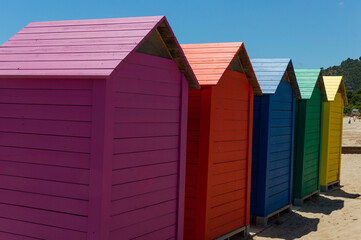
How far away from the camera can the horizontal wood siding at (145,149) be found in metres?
4.86

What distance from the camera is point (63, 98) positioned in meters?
4.78

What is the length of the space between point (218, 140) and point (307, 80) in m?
5.15

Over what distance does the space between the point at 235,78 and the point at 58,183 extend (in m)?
3.64

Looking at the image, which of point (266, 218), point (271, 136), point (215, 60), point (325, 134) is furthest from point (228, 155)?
point (325, 134)

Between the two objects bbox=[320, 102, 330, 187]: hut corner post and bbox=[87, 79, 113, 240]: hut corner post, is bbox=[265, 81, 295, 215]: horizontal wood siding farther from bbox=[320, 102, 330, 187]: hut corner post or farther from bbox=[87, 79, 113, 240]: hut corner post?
bbox=[87, 79, 113, 240]: hut corner post

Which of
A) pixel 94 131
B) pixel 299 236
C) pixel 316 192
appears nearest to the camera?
pixel 94 131

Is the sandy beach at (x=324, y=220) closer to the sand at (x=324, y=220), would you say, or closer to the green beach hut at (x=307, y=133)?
the sand at (x=324, y=220)

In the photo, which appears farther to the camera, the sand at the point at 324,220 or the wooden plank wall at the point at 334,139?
the wooden plank wall at the point at 334,139

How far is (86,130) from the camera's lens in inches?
182

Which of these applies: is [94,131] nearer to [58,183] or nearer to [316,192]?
[58,183]

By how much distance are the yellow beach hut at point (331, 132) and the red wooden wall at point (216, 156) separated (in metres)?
5.52

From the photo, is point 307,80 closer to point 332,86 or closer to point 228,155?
point 332,86

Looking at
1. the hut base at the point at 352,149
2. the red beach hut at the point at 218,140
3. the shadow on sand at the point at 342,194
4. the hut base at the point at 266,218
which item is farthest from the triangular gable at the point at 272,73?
the hut base at the point at 352,149

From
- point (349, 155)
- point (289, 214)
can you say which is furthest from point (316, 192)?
point (349, 155)
